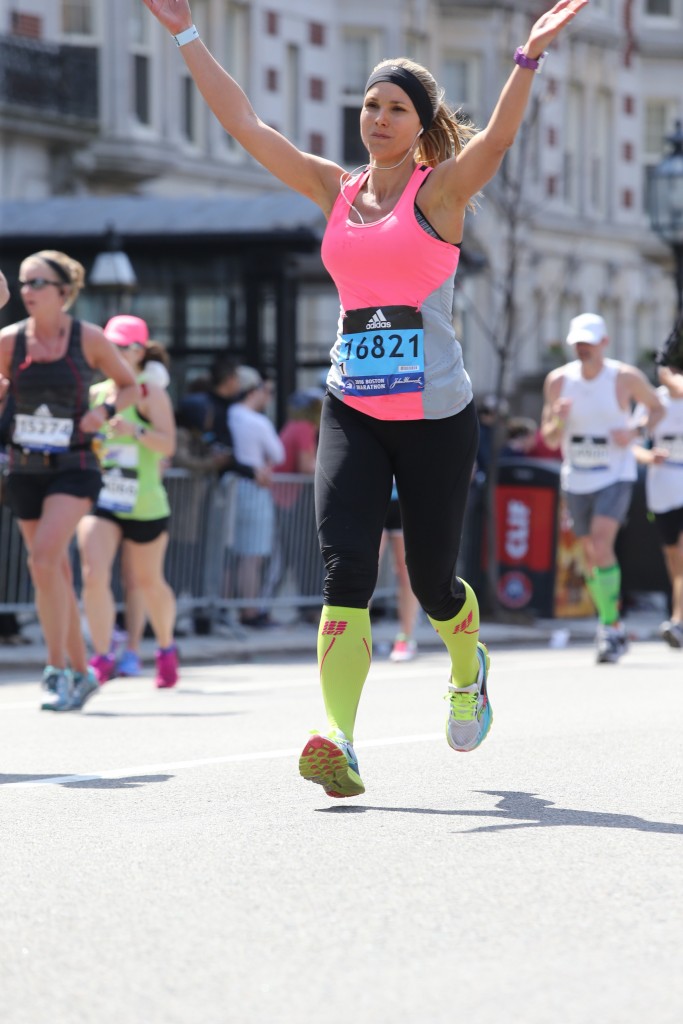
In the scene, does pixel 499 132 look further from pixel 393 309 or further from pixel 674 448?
pixel 674 448

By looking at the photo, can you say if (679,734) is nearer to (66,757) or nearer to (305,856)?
(66,757)

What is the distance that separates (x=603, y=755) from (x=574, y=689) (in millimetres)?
3617

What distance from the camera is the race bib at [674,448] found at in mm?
14414

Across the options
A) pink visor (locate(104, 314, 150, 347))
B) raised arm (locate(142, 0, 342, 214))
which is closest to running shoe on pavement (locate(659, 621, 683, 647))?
pink visor (locate(104, 314, 150, 347))

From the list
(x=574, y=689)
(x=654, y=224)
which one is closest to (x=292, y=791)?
(x=574, y=689)

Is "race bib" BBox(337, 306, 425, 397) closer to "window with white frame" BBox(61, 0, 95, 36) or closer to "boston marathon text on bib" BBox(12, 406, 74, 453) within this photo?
"boston marathon text on bib" BBox(12, 406, 74, 453)

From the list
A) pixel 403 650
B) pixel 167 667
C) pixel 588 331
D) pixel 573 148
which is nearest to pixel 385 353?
pixel 167 667

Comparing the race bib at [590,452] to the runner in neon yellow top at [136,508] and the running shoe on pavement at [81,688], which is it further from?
the running shoe on pavement at [81,688]

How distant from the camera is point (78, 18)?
106 ft

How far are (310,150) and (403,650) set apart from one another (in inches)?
956

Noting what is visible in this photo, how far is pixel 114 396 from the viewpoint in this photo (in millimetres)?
10148

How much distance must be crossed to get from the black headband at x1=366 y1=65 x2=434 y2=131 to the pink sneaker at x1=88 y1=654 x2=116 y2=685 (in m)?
5.24

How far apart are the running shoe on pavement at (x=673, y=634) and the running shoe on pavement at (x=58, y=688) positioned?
17.3 feet

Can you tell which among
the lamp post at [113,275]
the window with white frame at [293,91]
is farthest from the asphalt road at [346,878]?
the window with white frame at [293,91]
